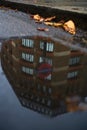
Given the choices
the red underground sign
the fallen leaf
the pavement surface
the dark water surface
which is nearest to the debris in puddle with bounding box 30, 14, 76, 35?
the fallen leaf

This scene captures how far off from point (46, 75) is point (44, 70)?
17 cm

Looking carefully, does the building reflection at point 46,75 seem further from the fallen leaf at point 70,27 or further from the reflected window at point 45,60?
the fallen leaf at point 70,27

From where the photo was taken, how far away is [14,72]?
158 inches

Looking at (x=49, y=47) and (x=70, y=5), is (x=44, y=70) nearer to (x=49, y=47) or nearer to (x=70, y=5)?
(x=49, y=47)

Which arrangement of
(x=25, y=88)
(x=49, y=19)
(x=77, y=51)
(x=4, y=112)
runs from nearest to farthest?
(x=4, y=112) → (x=25, y=88) → (x=77, y=51) → (x=49, y=19)

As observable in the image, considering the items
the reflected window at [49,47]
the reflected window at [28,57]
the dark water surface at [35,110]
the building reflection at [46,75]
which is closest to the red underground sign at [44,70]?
the building reflection at [46,75]

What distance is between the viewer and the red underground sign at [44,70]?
3.91 m

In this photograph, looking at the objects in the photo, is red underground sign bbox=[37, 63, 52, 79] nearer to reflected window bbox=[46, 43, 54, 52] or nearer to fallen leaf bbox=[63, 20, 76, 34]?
reflected window bbox=[46, 43, 54, 52]

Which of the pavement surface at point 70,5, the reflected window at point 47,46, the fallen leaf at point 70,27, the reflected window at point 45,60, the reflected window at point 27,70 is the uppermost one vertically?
the reflected window at point 27,70

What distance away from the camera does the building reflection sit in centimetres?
306

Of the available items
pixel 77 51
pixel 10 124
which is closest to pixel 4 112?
pixel 10 124

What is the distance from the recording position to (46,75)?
12.8ft

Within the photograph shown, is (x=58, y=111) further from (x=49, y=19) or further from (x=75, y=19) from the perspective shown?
(x=49, y=19)

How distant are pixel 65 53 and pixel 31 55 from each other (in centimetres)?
59
